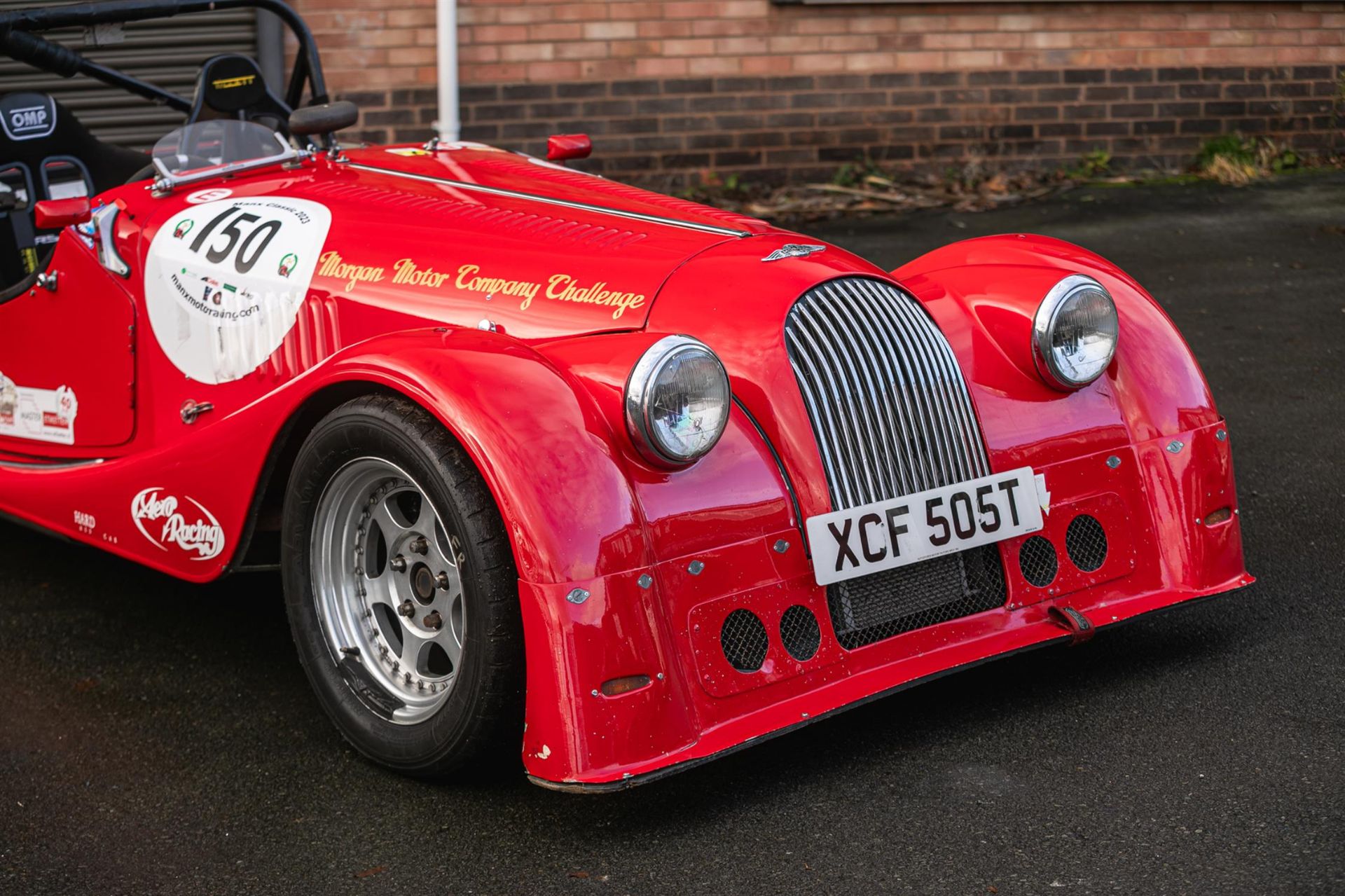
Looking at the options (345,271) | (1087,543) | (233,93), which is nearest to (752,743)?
(1087,543)

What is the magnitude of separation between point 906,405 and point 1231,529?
0.90 meters

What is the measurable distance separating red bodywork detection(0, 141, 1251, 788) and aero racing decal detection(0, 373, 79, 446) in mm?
14

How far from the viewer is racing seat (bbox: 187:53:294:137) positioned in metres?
4.84

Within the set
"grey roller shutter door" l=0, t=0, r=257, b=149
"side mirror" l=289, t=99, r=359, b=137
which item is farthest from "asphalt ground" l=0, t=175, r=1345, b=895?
"grey roller shutter door" l=0, t=0, r=257, b=149

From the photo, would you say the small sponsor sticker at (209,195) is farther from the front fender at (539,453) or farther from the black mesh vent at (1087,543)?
the black mesh vent at (1087,543)

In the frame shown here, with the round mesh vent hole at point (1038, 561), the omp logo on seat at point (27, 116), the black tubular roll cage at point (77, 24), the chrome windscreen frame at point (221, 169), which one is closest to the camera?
the round mesh vent hole at point (1038, 561)

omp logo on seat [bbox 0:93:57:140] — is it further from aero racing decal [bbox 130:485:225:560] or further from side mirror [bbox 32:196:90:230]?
aero racing decal [bbox 130:485:225:560]

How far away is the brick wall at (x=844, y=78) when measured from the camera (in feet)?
30.1

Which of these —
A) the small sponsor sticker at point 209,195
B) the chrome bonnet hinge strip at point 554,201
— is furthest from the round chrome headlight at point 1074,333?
the small sponsor sticker at point 209,195

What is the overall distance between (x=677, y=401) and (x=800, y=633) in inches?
21.5

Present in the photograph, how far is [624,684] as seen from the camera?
114 inches

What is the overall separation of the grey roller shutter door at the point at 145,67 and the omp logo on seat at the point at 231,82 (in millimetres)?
4444

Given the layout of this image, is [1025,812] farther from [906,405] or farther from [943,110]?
[943,110]

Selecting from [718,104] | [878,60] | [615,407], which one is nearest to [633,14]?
[718,104]
